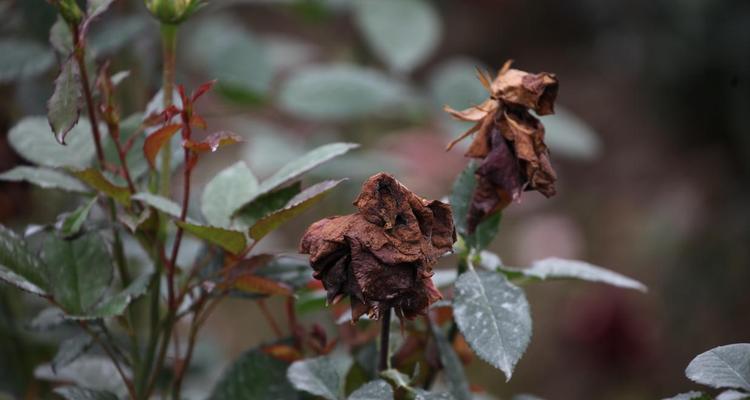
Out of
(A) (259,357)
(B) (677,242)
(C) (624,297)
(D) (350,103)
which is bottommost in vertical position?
(C) (624,297)

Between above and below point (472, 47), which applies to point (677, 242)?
below

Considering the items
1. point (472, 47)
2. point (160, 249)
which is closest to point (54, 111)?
point (160, 249)

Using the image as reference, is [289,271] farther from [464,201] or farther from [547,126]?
[547,126]

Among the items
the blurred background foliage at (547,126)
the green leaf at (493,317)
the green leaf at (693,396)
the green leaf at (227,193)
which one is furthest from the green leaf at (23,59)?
the green leaf at (693,396)

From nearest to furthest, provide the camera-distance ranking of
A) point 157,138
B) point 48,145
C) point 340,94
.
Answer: point 157,138 → point 48,145 → point 340,94

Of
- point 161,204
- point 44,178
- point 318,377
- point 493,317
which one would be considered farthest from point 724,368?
point 44,178

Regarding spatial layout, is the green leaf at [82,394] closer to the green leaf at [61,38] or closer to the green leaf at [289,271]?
the green leaf at [289,271]

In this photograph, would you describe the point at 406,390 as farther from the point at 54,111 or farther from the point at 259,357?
the point at 54,111
